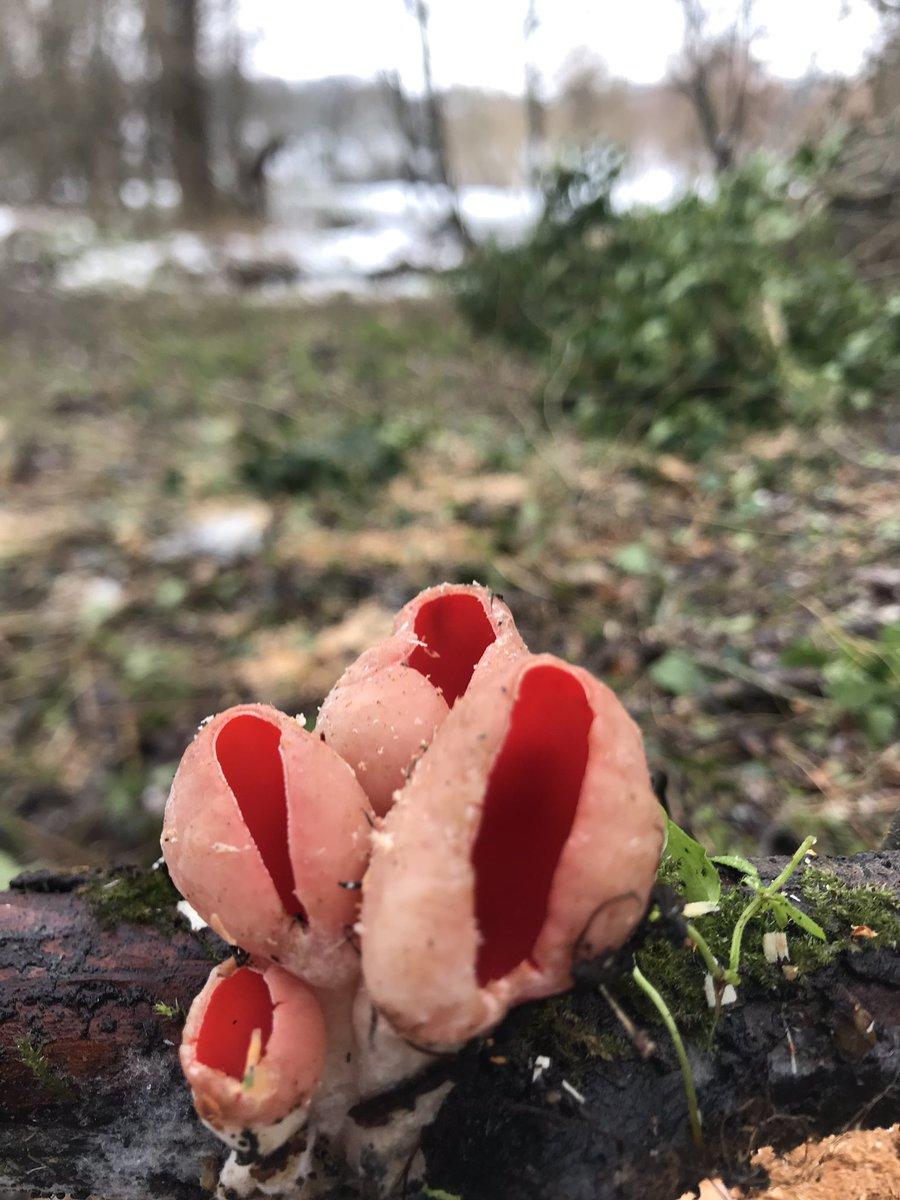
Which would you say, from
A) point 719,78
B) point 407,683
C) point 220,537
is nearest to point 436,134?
point 719,78

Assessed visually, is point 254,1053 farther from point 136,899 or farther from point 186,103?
point 186,103

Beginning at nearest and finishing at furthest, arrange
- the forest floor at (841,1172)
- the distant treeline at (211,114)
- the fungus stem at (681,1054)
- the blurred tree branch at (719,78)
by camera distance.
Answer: the fungus stem at (681,1054), the forest floor at (841,1172), the blurred tree branch at (719,78), the distant treeline at (211,114)

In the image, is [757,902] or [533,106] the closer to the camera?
[757,902]

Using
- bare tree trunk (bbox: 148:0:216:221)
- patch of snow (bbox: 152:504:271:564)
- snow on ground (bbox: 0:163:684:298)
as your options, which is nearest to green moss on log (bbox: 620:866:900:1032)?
patch of snow (bbox: 152:504:271:564)

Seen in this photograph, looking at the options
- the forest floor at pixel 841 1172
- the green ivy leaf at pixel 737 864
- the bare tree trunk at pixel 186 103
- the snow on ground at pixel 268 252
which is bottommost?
the forest floor at pixel 841 1172

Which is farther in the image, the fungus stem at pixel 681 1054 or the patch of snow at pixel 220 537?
the patch of snow at pixel 220 537

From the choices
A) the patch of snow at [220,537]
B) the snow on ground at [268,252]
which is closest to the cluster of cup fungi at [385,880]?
the patch of snow at [220,537]

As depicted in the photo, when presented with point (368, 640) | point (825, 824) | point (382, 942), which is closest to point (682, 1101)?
point (382, 942)

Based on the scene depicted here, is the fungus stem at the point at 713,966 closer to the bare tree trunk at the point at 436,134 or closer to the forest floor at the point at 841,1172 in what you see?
the forest floor at the point at 841,1172
